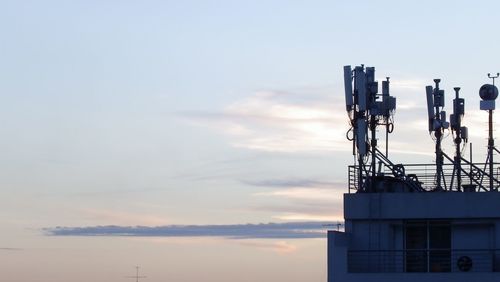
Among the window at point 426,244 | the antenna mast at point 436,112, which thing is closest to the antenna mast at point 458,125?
the antenna mast at point 436,112

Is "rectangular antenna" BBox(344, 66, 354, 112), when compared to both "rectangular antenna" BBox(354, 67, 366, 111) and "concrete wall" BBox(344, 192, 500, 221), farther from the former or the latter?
"concrete wall" BBox(344, 192, 500, 221)

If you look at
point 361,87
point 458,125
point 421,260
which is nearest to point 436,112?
point 458,125

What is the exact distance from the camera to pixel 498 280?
4853 centimetres

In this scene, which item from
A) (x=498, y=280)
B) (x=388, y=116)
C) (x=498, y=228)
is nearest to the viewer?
(x=498, y=280)

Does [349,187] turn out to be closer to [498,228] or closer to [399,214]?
[399,214]

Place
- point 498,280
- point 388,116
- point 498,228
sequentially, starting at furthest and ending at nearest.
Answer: point 388,116 → point 498,228 → point 498,280

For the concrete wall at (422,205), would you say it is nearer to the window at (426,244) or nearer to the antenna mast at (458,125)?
the window at (426,244)

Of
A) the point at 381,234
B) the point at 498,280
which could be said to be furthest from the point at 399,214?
the point at 498,280

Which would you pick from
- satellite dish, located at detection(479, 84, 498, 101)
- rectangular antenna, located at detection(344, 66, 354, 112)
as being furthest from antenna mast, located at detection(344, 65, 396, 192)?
satellite dish, located at detection(479, 84, 498, 101)

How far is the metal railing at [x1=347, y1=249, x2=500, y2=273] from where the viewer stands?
5109 cm

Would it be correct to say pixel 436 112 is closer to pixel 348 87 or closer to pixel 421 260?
pixel 348 87

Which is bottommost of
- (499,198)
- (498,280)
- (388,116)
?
(498,280)

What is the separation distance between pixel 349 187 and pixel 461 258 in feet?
18.7

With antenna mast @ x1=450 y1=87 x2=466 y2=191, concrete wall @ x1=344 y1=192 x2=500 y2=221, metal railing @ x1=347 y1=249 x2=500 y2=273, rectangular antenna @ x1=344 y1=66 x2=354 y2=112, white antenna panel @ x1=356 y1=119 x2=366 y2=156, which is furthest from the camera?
antenna mast @ x1=450 y1=87 x2=466 y2=191
